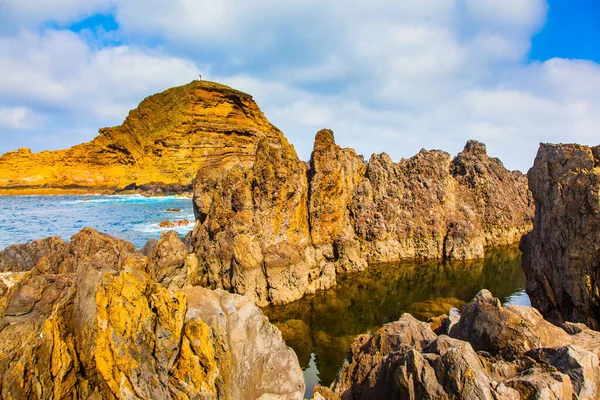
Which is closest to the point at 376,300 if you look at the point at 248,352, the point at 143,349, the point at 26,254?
the point at 248,352

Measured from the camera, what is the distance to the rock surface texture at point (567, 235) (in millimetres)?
11523

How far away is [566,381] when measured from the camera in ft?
18.9

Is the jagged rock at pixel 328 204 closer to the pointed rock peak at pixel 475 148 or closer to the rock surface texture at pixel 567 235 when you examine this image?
the rock surface texture at pixel 567 235

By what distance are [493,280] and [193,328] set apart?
991 inches

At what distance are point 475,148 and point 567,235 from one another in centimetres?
3372

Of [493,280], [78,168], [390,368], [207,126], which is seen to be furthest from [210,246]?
[78,168]

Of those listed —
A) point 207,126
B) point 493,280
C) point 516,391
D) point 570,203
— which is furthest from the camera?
point 207,126

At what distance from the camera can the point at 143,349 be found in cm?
638

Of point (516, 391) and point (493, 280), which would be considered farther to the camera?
point (493, 280)

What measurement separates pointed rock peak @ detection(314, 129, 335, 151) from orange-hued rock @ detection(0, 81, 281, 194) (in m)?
84.5

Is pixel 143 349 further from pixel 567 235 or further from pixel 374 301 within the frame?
pixel 374 301

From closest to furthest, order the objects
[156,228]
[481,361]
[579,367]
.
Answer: [579,367], [481,361], [156,228]

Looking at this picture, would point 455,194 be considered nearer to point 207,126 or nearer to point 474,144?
point 474,144

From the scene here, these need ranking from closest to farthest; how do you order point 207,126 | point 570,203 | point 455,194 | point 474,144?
point 570,203, point 455,194, point 474,144, point 207,126
